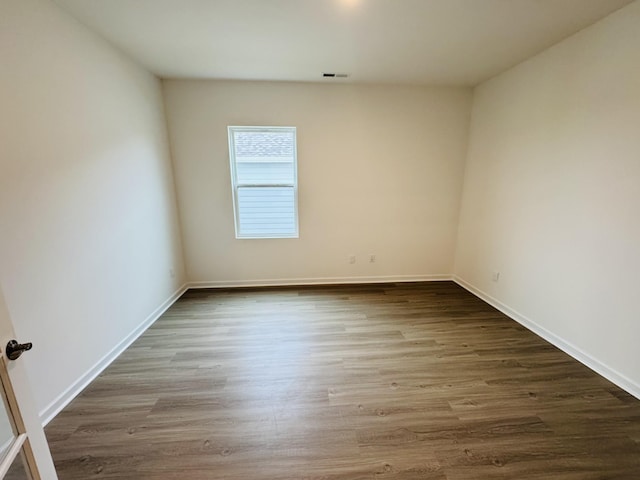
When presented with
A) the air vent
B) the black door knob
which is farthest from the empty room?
the air vent

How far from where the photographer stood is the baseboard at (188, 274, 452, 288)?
12.3 ft

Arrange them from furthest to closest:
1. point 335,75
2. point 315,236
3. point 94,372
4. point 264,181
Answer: point 315,236 < point 264,181 < point 335,75 < point 94,372

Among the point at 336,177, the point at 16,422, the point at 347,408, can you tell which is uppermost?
the point at 336,177

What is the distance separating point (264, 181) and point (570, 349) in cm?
353

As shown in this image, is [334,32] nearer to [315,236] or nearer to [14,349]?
[315,236]

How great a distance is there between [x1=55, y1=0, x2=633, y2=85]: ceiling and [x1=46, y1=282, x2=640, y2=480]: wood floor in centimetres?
258

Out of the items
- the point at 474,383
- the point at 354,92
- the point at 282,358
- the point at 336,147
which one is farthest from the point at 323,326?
the point at 354,92

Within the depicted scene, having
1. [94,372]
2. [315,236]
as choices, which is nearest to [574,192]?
[315,236]

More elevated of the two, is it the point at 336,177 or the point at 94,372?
the point at 336,177

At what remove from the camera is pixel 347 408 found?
1.77 m

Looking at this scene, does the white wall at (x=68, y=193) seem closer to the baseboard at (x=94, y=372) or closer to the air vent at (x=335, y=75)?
the baseboard at (x=94, y=372)

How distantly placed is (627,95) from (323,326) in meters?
2.93

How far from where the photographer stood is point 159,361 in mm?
2260

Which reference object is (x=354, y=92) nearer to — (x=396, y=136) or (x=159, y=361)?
(x=396, y=136)
